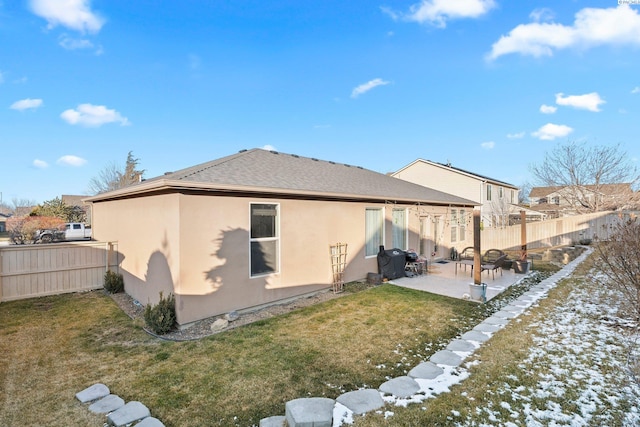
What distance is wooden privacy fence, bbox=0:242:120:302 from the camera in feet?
24.4

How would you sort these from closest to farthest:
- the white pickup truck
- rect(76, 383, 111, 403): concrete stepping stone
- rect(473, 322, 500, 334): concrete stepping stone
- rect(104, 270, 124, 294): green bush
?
rect(76, 383, 111, 403): concrete stepping stone → rect(473, 322, 500, 334): concrete stepping stone → rect(104, 270, 124, 294): green bush → the white pickup truck

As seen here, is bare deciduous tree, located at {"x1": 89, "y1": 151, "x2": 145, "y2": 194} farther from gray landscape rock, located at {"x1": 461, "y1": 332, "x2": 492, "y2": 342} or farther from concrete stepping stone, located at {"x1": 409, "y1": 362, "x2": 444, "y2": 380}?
concrete stepping stone, located at {"x1": 409, "y1": 362, "x2": 444, "y2": 380}

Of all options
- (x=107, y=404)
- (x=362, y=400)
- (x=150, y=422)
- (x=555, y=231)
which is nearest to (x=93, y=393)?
(x=107, y=404)

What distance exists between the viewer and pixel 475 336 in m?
4.90

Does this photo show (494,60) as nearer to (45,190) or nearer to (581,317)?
(581,317)

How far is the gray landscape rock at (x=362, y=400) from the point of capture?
3027 mm

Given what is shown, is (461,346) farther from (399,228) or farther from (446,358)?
(399,228)

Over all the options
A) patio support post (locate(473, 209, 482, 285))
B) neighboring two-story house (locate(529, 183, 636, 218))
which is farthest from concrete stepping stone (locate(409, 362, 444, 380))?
neighboring two-story house (locate(529, 183, 636, 218))

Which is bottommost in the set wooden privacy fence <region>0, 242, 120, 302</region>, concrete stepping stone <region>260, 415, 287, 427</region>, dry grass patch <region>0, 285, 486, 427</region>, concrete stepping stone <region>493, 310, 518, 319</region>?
dry grass patch <region>0, 285, 486, 427</region>

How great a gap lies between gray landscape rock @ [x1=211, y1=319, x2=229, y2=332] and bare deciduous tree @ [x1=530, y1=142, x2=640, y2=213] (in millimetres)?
27530

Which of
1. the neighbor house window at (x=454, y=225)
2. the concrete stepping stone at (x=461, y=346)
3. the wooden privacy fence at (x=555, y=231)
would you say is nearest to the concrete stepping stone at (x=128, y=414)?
the concrete stepping stone at (x=461, y=346)

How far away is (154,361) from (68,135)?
21249 millimetres

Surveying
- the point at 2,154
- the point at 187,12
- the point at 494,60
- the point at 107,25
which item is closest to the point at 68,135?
the point at 2,154

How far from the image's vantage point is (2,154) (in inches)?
877
